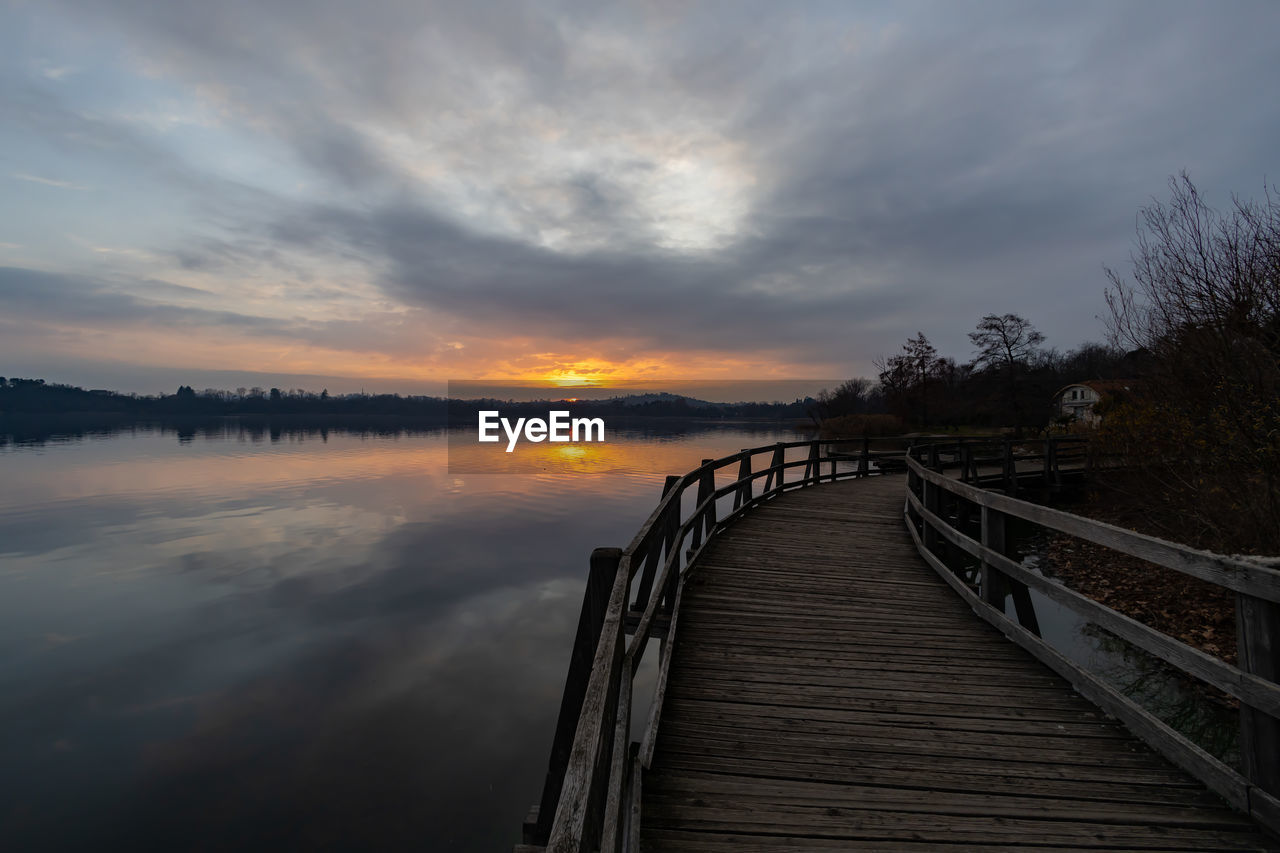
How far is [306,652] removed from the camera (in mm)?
10156

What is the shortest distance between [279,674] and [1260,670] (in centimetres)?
1138

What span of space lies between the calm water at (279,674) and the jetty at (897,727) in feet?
9.56

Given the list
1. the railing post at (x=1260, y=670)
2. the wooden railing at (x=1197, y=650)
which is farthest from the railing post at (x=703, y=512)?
the railing post at (x=1260, y=670)

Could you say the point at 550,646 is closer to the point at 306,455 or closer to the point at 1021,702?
the point at 1021,702

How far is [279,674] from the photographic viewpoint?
9.35 metres

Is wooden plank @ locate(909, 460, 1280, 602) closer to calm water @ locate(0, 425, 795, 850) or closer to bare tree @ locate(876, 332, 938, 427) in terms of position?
calm water @ locate(0, 425, 795, 850)

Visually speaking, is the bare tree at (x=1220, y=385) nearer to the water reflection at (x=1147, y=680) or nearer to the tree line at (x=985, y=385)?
the water reflection at (x=1147, y=680)

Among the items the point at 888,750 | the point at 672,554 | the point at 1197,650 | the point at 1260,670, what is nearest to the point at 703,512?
the point at 672,554

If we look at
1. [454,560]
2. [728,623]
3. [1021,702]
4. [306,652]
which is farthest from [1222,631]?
[454,560]

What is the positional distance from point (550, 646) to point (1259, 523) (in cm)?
1112

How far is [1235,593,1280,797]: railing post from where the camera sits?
234cm

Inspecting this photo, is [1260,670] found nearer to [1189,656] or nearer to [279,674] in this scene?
[1189,656]

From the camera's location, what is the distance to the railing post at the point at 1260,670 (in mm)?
2340

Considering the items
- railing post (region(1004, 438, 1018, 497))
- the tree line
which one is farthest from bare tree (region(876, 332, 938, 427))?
railing post (region(1004, 438, 1018, 497))
